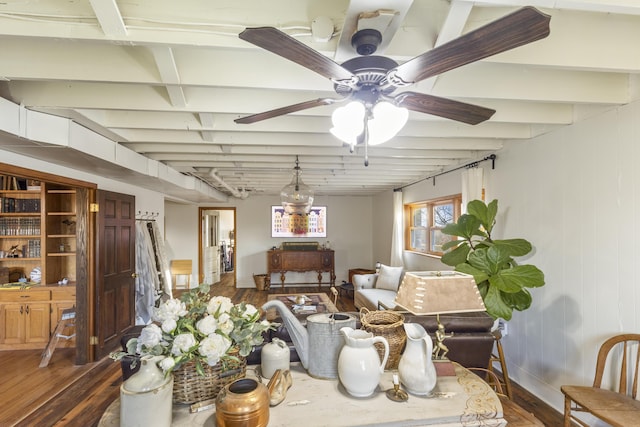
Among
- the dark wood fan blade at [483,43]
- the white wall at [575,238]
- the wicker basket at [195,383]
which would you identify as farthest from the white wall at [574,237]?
the wicker basket at [195,383]

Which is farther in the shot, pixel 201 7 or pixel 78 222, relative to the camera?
pixel 78 222

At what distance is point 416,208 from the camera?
5.75m

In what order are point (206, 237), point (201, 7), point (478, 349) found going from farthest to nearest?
point (206, 237)
point (478, 349)
point (201, 7)

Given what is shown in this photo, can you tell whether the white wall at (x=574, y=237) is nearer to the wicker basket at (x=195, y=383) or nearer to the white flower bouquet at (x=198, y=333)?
the white flower bouquet at (x=198, y=333)

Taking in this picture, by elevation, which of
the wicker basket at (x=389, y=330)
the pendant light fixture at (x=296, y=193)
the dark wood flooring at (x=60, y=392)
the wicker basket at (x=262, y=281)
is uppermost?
the pendant light fixture at (x=296, y=193)

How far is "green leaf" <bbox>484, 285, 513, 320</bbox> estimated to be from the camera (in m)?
2.30

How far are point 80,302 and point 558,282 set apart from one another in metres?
4.39

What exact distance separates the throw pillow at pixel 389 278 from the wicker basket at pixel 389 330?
11.9ft

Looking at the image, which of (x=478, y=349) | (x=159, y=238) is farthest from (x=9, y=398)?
(x=478, y=349)

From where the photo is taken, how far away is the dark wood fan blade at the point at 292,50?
2.88 feet

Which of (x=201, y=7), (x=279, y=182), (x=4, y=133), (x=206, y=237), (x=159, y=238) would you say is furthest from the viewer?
(x=206, y=237)

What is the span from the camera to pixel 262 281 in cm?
691

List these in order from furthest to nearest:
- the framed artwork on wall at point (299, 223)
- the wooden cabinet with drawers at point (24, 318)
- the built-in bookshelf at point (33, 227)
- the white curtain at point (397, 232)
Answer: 1. the framed artwork on wall at point (299, 223)
2. the white curtain at point (397, 232)
3. the built-in bookshelf at point (33, 227)
4. the wooden cabinet with drawers at point (24, 318)

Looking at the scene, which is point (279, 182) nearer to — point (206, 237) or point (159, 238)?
point (159, 238)
